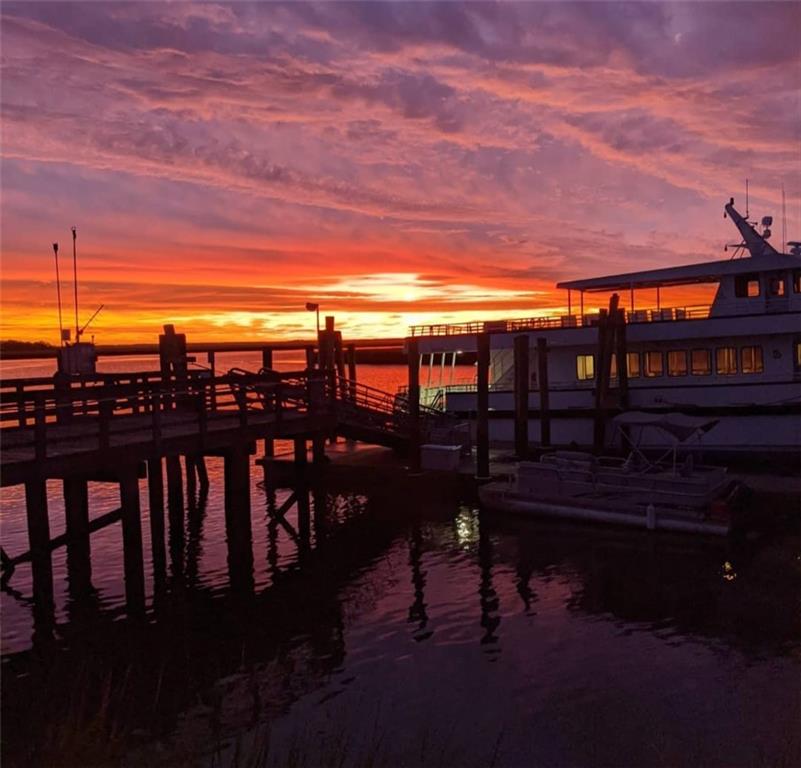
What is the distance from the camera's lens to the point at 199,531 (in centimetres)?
2269

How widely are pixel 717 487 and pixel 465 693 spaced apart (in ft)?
39.1

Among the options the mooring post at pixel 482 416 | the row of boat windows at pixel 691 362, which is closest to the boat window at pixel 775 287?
the row of boat windows at pixel 691 362

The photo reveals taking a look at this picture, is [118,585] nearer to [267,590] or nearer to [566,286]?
[267,590]

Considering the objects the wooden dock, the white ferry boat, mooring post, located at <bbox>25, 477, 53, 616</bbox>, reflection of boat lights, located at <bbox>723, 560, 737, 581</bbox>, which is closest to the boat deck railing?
the white ferry boat

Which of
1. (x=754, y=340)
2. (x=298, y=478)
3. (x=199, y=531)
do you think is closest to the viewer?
(x=199, y=531)

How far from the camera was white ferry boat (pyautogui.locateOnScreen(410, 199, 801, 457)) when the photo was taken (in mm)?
26797

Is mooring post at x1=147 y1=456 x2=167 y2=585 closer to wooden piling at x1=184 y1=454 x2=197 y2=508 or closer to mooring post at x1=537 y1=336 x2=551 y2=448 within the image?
wooden piling at x1=184 y1=454 x2=197 y2=508

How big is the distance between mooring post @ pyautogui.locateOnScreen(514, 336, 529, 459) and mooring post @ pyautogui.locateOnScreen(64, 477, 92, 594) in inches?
583

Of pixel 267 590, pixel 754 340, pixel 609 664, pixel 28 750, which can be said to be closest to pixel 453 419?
pixel 754 340

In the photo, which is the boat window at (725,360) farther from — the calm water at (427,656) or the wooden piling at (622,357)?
the calm water at (427,656)

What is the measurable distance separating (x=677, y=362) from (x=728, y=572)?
13.5 metres

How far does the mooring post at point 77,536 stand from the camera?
16344 millimetres

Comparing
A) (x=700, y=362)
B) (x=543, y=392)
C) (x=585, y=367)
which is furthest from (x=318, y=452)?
(x=700, y=362)

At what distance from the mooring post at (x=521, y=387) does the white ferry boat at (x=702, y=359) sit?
3162mm
